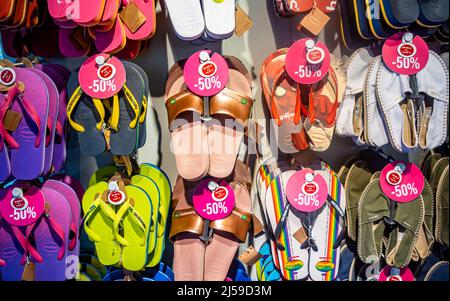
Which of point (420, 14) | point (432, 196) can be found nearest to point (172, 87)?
point (420, 14)

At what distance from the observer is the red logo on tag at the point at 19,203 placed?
4.90 feet

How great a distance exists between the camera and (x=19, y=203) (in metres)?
1.50

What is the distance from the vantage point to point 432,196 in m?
1.65

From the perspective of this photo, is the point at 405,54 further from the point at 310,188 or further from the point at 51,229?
the point at 51,229

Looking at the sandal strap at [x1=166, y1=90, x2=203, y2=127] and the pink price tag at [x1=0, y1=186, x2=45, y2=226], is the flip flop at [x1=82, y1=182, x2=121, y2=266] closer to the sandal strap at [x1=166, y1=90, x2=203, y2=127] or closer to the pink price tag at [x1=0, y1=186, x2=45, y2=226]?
the pink price tag at [x1=0, y1=186, x2=45, y2=226]

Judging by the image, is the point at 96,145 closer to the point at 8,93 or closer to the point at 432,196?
the point at 8,93

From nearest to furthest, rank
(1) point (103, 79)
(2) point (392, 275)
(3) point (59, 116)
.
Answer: (1) point (103, 79), (3) point (59, 116), (2) point (392, 275)

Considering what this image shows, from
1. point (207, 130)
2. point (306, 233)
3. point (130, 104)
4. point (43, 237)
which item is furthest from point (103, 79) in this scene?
point (306, 233)

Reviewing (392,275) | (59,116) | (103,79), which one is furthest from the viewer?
(392,275)

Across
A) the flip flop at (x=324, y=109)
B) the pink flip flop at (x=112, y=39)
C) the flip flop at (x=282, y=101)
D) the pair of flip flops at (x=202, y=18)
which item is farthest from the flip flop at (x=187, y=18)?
the flip flop at (x=324, y=109)

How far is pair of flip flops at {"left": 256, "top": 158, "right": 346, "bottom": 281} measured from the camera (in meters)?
1.58

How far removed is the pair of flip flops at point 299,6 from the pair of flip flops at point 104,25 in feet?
1.36

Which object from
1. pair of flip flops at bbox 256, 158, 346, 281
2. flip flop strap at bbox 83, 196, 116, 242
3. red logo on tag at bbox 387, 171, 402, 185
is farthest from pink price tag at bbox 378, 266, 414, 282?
flip flop strap at bbox 83, 196, 116, 242

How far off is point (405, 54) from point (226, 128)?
616mm
